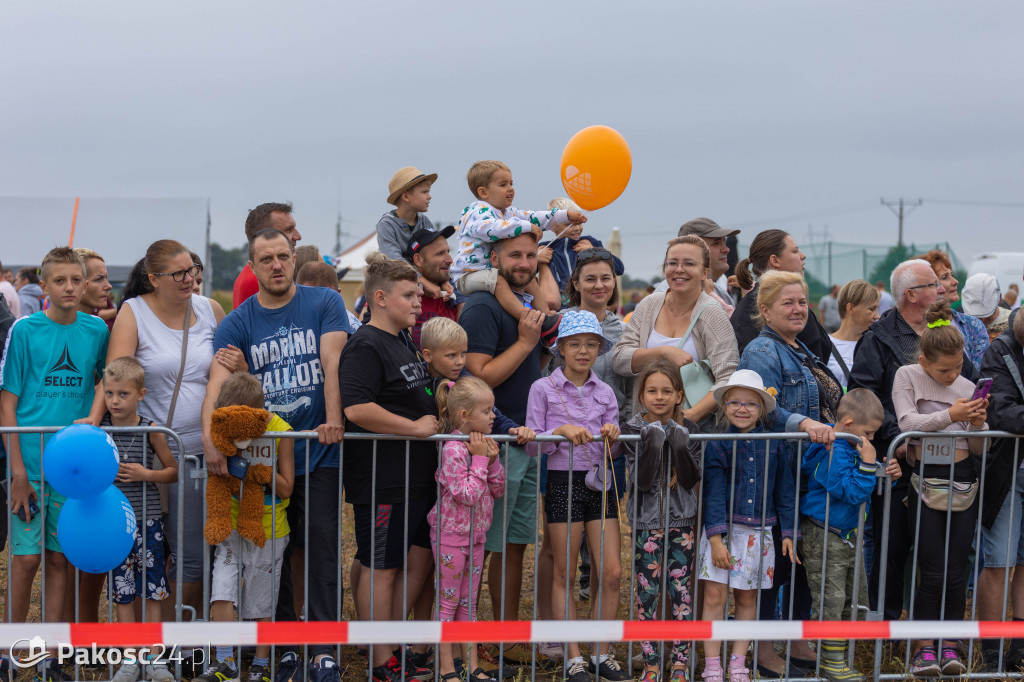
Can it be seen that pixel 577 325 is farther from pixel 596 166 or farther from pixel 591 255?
pixel 596 166

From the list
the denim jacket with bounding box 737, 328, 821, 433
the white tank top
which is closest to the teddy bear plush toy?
the white tank top

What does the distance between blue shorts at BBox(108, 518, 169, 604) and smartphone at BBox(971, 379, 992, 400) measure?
13.8ft

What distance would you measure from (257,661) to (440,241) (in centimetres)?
243

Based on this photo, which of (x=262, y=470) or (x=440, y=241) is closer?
(x=262, y=470)

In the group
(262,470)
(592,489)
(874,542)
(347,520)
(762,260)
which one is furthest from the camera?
(347,520)

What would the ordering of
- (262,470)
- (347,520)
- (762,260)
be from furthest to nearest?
1. (347,520)
2. (762,260)
3. (262,470)

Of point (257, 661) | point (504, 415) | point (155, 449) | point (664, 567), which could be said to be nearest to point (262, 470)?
point (155, 449)

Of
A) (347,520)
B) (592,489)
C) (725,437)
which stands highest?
(725,437)

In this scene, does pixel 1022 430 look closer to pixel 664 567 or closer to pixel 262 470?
pixel 664 567

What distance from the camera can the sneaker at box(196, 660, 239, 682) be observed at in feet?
13.8

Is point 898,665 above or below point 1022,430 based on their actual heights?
below

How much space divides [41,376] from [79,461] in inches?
37.4

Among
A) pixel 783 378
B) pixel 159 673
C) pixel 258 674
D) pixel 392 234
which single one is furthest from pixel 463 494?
pixel 392 234

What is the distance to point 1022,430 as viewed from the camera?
4492 mm
